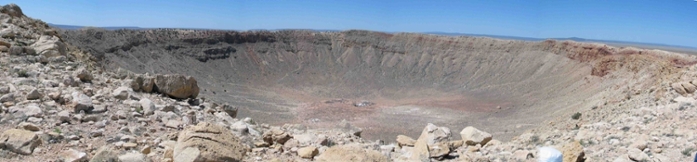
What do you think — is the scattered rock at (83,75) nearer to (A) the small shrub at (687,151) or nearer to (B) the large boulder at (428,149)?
(B) the large boulder at (428,149)

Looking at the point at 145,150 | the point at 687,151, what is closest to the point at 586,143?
the point at 687,151

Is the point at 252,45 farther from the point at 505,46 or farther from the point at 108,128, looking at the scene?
the point at 108,128

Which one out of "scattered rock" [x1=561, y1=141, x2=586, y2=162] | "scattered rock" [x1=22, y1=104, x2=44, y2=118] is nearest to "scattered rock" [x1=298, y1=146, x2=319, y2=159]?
"scattered rock" [x1=22, y1=104, x2=44, y2=118]

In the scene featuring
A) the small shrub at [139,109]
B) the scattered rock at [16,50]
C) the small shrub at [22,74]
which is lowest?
the small shrub at [139,109]

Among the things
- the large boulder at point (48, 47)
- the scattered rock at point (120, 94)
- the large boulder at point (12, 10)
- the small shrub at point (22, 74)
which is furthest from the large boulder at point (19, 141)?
the large boulder at point (12, 10)

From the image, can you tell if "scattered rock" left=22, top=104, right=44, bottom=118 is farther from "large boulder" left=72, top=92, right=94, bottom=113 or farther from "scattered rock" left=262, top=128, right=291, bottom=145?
"scattered rock" left=262, top=128, right=291, bottom=145
